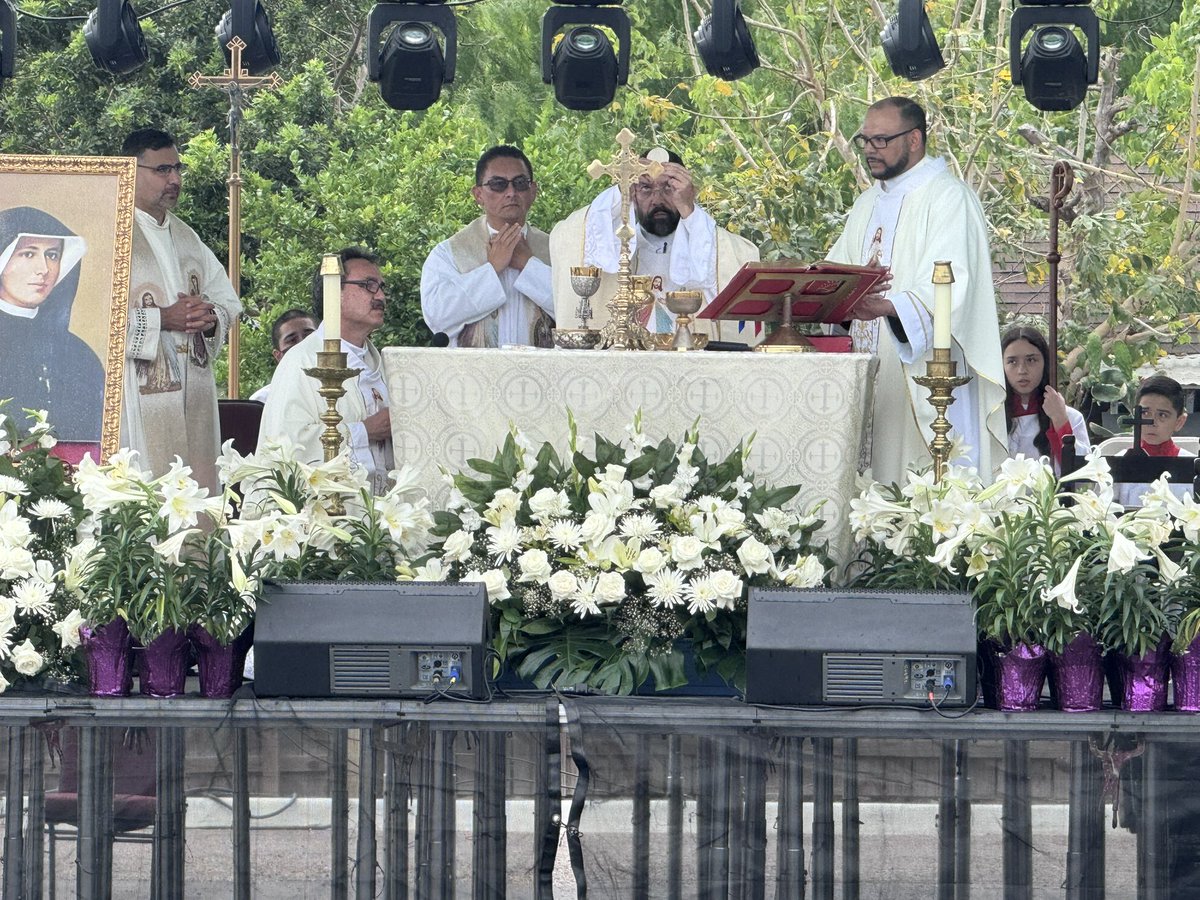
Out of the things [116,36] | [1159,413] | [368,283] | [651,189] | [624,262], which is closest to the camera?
[624,262]

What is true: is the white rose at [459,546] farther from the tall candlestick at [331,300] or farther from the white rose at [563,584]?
Result: the tall candlestick at [331,300]

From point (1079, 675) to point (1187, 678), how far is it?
254 mm

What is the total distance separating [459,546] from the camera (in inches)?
190

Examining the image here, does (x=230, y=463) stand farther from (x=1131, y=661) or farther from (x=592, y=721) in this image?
(x=1131, y=661)

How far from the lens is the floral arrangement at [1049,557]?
14.8 feet

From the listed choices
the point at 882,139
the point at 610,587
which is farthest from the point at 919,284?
the point at 610,587

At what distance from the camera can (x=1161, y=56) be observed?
14516 millimetres

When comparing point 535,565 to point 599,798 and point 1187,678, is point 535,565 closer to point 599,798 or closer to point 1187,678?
point 599,798

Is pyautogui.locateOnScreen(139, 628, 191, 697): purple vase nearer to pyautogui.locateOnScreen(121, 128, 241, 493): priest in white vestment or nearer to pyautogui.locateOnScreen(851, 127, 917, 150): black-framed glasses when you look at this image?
pyautogui.locateOnScreen(121, 128, 241, 493): priest in white vestment

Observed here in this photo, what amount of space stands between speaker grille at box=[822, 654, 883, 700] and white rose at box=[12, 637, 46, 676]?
191 centimetres

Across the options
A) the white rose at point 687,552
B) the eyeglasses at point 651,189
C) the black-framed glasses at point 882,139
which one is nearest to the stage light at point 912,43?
the black-framed glasses at point 882,139

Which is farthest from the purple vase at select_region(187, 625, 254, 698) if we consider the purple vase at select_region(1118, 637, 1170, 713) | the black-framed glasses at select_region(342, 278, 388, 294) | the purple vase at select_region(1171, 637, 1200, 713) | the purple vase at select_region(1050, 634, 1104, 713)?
the black-framed glasses at select_region(342, 278, 388, 294)

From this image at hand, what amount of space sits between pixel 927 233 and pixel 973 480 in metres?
1.94

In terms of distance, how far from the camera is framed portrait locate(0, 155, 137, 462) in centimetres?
662
